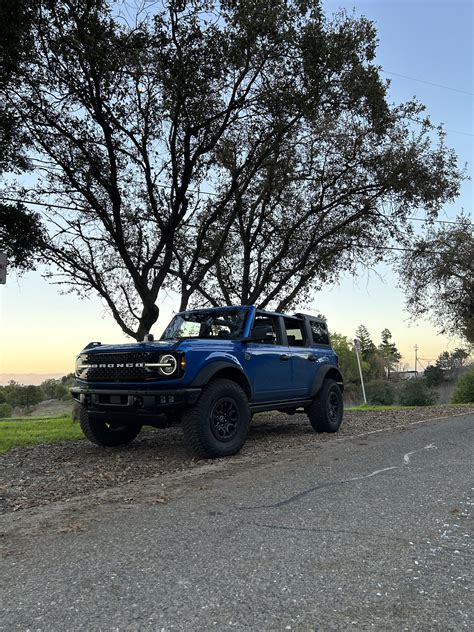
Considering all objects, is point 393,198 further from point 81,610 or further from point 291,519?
point 81,610

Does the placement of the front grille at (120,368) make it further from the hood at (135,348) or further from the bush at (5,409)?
the bush at (5,409)

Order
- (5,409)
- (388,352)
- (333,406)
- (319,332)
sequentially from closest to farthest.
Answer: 1. (333,406)
2. (319,332)
3. (5,409)
4. (388,352)

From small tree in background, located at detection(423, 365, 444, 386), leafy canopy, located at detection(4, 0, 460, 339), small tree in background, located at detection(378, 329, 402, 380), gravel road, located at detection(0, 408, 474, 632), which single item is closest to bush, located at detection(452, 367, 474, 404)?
leafy canopy, located at detection(4, 0, 460, 339)

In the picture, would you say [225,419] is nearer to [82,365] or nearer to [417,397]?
[82,365]

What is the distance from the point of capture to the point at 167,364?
6391 millimetres

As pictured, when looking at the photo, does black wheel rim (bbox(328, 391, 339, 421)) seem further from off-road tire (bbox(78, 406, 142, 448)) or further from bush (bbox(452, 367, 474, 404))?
bush (bbox(452, 367, 474, 404))

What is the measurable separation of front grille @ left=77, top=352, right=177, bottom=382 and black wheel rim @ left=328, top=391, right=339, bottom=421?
4.10m

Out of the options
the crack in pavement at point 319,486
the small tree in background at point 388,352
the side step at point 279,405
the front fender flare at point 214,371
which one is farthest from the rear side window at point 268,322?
the small tree in background at point 388,352

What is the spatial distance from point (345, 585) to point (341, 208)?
13451 millimetres

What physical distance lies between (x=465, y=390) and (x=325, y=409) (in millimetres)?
21289

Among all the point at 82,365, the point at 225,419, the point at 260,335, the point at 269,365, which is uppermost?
the point at 260,335

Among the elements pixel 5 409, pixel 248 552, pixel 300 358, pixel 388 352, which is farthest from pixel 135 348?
pixel 388 352

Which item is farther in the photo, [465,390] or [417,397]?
[417,397]

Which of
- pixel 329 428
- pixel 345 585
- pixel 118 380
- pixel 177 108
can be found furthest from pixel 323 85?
pixel 345 585
